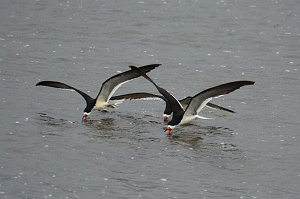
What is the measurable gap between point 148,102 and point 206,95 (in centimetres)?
227

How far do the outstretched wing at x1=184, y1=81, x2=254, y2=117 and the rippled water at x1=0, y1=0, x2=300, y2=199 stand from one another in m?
0.36

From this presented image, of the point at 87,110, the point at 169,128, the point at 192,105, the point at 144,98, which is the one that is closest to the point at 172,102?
the point at 192,105

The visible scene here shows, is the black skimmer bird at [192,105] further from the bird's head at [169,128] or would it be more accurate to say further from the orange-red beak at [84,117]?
the orange-red beak at [84,117]

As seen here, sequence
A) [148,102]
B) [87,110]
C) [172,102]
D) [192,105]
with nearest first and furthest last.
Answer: [192,105]
[172,102]
[87,110]
[148,102]

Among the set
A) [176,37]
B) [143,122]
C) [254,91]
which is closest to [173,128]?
[143,122]

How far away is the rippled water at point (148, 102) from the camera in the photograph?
10.3 metres

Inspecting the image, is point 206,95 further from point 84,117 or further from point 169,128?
point 84,117

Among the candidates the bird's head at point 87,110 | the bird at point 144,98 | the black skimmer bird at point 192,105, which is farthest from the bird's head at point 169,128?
the bird's head at point 87,110

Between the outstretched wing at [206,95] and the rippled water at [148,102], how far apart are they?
0.36m

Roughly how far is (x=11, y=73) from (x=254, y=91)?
14.7 ft

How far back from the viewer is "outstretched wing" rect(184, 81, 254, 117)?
12283 millimetres

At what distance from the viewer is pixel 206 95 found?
1255 centimetres

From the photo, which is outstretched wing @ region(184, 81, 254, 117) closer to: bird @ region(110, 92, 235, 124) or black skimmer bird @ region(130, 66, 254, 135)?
black skimmer bird @ region(130, 66, 254, 135)

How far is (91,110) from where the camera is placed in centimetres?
1337
